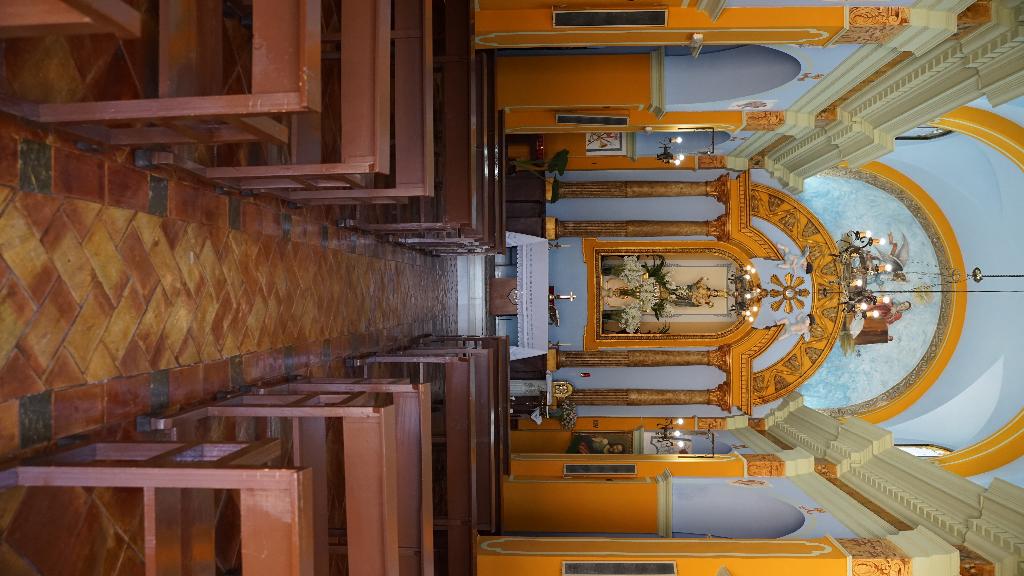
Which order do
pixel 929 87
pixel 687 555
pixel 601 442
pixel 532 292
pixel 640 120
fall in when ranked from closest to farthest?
pixel 687 555 → pixel 929 87 → pixel 640 120 → pixel 532 292 → pixel 601 442

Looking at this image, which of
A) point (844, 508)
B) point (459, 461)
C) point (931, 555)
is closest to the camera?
point (459, 461)

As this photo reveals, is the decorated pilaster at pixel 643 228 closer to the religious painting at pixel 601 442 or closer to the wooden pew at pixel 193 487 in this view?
the religious painting at pixel 601 442

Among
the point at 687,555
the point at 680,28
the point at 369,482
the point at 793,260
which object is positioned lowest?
the point at 687,555

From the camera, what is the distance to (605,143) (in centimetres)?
989

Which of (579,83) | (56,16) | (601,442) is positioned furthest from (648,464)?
(56,16)

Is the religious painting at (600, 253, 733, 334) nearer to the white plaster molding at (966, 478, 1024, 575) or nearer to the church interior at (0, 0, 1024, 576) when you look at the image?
the church interior at (0, 0, 1024, 576)

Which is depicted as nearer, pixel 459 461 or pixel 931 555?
pixel 459 461

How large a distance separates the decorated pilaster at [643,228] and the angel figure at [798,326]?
1633 mm

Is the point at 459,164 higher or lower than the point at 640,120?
lower

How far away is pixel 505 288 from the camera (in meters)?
9.28

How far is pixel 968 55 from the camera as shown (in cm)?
546

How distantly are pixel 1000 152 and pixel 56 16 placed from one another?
969cm

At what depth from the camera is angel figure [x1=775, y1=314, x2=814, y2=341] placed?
10047 millimetres

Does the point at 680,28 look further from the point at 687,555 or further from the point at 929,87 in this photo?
the point at 687,555
